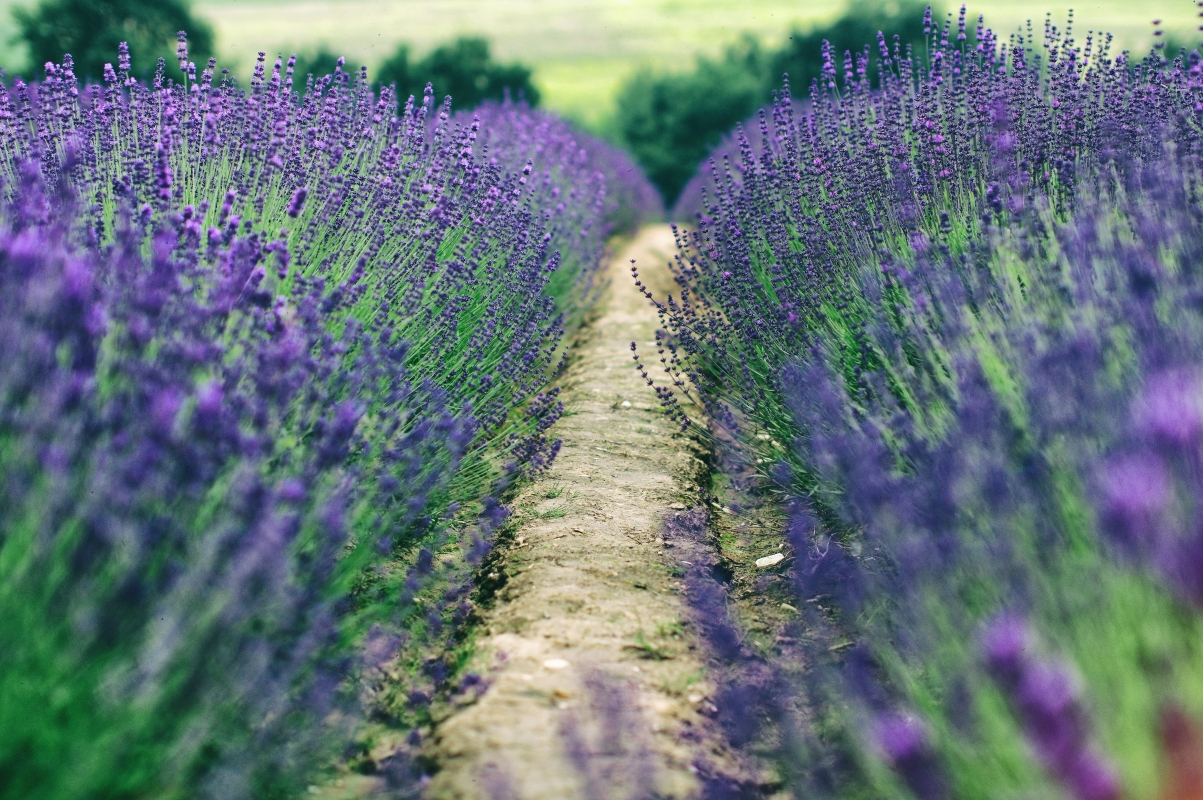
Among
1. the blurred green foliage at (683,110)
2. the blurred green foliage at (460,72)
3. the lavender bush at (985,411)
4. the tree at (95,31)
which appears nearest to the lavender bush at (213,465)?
the lavender bush at (985,411)

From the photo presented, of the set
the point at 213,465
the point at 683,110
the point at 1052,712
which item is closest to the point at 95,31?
the point at 683,110

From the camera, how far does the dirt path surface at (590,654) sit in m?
1.75

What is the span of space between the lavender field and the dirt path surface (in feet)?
0.04

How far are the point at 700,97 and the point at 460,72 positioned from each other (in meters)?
5.63

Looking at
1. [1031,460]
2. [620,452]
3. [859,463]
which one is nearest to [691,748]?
[859,463]

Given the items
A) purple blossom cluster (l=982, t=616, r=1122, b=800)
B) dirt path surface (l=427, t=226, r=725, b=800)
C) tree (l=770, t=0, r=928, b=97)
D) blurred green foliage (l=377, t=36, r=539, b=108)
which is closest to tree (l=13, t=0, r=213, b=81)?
blurred green foliage (l=377, t=36, r=539, b=108)

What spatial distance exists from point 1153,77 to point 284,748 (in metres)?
3.91

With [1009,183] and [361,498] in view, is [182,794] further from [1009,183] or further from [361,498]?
[1009,183]

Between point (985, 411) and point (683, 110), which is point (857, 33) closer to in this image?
point (683, 110)

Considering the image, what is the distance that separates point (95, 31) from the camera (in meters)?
10.8

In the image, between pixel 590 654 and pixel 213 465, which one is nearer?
pixel 213 465

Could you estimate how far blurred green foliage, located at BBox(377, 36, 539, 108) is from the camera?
45.6ft

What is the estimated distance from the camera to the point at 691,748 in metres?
1.90

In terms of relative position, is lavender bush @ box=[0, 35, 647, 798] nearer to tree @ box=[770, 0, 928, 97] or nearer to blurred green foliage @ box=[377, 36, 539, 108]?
blurred green foliage @ box=[377, 36, 539, 108]
